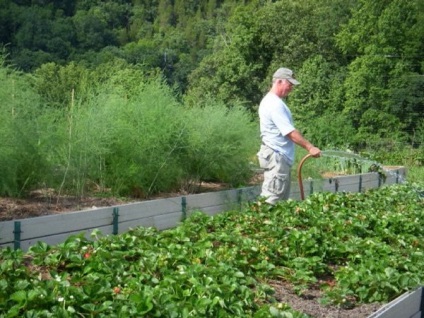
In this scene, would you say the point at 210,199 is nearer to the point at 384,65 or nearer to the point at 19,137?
the point at 19,137

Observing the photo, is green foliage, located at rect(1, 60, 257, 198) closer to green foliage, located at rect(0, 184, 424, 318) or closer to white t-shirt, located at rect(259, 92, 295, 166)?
white t-shirt, located at rect(259, 92, 295, 166)

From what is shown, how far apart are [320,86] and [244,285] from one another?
32.5 meters

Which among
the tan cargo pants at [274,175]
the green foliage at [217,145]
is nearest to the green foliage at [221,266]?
the tan cargo pants at [274,175]

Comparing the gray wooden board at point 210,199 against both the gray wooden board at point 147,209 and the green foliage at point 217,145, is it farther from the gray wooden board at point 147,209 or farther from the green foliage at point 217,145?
the green foliage at point 217,145

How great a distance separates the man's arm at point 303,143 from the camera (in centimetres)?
805

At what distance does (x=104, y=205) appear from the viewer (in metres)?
8.59

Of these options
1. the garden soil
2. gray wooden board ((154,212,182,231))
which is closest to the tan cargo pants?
gray wooden board ((154,212,182,231))

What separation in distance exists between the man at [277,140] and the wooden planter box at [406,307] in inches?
117

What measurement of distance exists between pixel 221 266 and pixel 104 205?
146 inches

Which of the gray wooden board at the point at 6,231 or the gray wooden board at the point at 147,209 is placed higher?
the gray wooden board at the point at 6,231

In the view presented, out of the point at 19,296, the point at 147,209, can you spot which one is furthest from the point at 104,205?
the point at 19,296

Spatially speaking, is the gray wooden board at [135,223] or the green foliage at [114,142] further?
the green foliage at [114,142]

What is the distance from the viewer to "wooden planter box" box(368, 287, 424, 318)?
4.83 m

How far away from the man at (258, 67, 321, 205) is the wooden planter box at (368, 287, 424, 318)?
9.73ft
